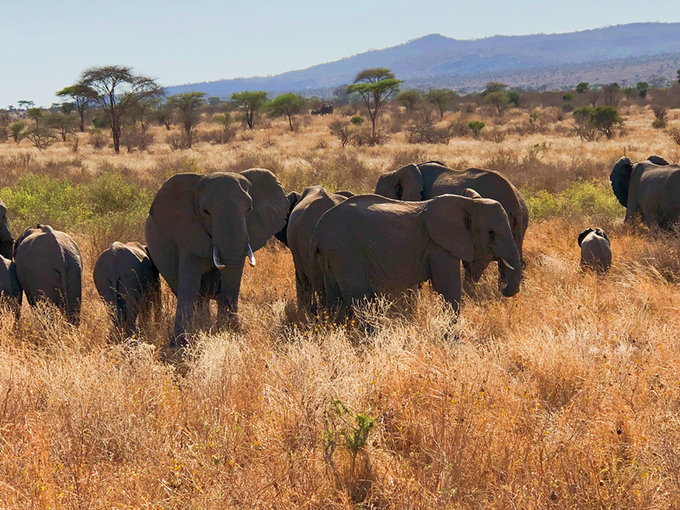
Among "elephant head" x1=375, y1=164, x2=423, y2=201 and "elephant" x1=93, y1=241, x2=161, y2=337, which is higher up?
"elephant head" x1=375, y1=164, x2=423, y2=201

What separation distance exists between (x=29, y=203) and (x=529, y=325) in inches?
451

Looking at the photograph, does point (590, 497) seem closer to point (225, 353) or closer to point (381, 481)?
point (381, 481)

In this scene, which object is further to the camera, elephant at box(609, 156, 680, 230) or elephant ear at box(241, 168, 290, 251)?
elephant at box(609, 156, 680, 230)

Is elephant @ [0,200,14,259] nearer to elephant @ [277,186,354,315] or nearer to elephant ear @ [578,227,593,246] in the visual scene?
elephant @ [277,186,354,315]

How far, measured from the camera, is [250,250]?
6.59 m

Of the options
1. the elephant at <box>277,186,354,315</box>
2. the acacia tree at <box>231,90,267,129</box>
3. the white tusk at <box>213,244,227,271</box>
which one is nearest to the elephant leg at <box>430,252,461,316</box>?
the elephant at <box>277,186,354,315</box>

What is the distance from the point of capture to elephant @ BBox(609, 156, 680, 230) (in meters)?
10.3

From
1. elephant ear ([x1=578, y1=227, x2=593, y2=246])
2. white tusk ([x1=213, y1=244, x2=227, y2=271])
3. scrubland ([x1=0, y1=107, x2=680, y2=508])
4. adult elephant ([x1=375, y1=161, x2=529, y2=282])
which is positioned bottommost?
scrubland ([x1=0, y1=107, x2=680, y2=508])

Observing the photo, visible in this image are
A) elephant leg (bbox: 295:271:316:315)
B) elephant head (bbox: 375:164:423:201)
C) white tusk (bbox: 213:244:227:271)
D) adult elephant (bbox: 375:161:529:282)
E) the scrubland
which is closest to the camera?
the scrubland

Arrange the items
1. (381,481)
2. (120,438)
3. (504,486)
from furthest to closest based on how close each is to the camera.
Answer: (120,438) → (381,481) → (504,486)

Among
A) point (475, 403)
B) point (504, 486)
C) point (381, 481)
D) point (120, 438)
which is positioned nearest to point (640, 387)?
point (475, 403)

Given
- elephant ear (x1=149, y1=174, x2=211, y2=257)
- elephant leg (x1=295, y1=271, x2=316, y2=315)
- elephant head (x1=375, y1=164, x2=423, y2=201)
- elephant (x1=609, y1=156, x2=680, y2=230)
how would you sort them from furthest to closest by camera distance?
elephant (x1=609, y1=156, x2=680, y2=230) < elephant head (x1=375, y1=164, x2=423, y2=201) < elephant leg (x1=295, y1=271, x2=316, y2=315) < elephant ear (x1=149, y1=174, x2=211, y2=257)

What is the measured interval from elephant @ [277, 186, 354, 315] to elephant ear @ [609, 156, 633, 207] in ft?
21.3

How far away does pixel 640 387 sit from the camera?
4578 mm
